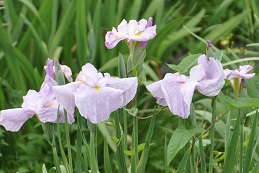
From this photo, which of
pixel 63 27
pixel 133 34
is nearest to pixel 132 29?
pixel 133 34

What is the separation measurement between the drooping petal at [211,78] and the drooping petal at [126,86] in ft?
0.42

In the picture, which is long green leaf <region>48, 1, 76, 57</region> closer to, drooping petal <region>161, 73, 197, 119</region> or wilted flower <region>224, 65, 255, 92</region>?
wilted flower <region>224, 65, 255, 92</region>

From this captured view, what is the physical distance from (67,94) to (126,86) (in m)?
0.12

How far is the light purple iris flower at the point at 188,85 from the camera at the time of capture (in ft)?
4.45

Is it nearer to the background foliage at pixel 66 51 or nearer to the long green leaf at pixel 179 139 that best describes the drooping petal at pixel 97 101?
the long green leaf at pixel 179 139

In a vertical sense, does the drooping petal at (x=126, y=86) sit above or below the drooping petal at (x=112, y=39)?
below

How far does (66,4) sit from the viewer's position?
12.2ft

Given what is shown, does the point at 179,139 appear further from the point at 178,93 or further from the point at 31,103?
the point at 31,103

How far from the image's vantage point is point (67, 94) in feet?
4.57

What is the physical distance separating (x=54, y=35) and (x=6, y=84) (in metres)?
0.36

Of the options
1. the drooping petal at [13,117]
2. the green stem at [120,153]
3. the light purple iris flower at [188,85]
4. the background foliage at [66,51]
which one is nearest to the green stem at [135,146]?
the green stem at [120,153]

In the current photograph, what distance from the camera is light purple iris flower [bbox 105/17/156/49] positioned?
1482 millimetres

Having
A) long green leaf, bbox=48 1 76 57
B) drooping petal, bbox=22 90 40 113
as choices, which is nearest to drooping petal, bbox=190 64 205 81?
drooping petal, bbox=22 90 40 113

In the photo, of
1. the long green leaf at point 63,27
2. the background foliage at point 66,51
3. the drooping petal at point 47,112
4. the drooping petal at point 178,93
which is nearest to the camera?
the drooping petal at point 178,93
